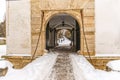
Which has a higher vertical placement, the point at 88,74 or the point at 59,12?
the point at 59,12

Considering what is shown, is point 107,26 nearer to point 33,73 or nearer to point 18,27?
point 18,27

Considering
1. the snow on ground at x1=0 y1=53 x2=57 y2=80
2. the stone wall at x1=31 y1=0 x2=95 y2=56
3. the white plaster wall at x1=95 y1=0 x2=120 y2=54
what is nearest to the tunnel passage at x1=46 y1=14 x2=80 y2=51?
the stone wall at x1=31 y1=0 x2=95 y2=56

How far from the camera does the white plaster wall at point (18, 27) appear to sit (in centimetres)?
1189

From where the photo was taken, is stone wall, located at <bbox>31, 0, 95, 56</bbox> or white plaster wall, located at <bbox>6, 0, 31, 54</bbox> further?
white plaster wall, located at <bbox>6, 0, 31, 54</bbox>

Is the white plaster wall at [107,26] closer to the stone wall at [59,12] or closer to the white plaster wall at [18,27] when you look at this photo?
the stone wall at [59,12]

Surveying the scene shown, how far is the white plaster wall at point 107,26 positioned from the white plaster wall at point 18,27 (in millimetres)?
3077

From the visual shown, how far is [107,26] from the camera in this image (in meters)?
11.7

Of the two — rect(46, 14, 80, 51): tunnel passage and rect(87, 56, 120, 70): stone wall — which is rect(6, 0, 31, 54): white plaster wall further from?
rect(46, 14, 80, 51): tunnel passage

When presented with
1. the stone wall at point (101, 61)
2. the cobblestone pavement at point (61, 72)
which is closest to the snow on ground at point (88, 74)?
the cobblestone pavement at point (61, 72)

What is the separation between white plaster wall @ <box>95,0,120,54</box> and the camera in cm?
1158

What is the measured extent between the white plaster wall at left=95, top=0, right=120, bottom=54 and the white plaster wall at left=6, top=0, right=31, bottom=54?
308 cm

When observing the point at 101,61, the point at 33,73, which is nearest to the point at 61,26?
the point at 101,61

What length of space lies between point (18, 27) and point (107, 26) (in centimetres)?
395

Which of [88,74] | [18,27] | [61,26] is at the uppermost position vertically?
[61,26]
